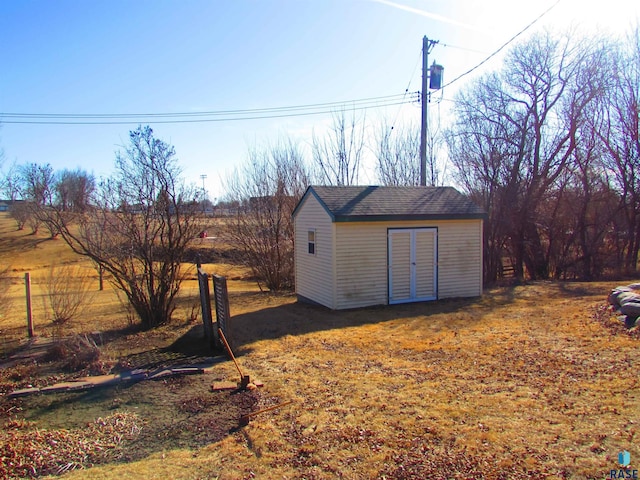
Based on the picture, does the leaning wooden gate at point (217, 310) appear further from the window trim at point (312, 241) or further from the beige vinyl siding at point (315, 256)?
the window trim at point (312, 241)

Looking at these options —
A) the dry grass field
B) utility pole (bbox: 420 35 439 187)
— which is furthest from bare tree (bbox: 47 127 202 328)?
utility pole (bbox: 420 35 439 187)

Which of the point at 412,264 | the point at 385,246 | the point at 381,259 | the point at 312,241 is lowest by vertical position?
the point at 412,264

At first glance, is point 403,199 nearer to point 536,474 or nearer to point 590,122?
point 536,474

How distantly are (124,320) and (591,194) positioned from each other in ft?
60.1

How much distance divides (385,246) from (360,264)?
739 millimetres

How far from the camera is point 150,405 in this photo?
4.49 meters

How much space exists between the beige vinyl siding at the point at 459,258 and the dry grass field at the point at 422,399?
2.30 metres

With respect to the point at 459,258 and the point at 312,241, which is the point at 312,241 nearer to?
the point at 312,241

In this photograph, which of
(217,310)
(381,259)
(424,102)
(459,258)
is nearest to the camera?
(217,310)

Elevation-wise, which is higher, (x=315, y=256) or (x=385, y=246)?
(x=385, y=246)

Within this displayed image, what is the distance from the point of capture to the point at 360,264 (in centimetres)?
1000

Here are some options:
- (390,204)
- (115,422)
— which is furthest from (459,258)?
(115,422)

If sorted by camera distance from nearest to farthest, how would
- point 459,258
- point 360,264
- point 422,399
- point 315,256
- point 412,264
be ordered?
1. point 422,399
2. point 360,264
3. point 412,264
4. point 315,256
5. point 459,258

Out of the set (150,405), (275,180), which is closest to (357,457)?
(150,405)
